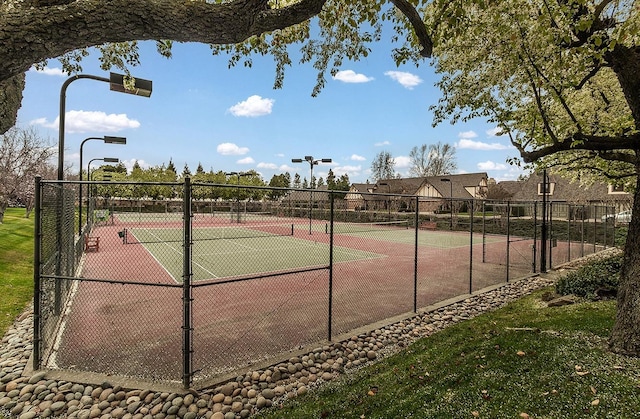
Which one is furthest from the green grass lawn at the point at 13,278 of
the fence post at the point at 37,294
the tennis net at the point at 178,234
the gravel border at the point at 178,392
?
the tennis net at the point at 178,234

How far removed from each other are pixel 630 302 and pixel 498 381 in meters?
2.10

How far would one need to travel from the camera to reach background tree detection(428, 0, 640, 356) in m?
4.36

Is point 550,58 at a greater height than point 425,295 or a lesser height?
greater

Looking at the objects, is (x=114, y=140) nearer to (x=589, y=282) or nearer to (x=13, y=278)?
(x=13, y=278)

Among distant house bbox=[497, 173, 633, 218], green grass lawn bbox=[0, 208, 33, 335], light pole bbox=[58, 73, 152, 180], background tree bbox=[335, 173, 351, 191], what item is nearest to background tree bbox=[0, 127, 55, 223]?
green grass lawn bbox=[0, 208, 33, 335]

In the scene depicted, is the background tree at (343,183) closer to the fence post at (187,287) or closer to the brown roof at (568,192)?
the brown roof at (568,192)

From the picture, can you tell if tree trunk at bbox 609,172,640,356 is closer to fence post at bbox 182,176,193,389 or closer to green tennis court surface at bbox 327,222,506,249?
fence post at bbox 182,176,193,389

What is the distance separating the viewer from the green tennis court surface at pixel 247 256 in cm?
1263

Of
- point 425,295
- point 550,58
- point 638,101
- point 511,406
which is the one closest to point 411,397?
point 511,406

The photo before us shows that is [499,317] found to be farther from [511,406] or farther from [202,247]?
[202,247]

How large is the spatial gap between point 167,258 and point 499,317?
44.4ft

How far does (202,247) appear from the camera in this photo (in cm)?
1889

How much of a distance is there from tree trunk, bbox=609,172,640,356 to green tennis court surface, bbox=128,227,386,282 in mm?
9174

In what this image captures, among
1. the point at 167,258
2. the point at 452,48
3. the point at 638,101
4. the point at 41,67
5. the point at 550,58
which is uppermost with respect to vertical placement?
the point at 452,48
